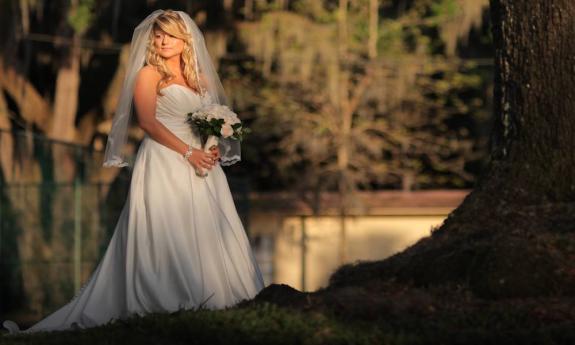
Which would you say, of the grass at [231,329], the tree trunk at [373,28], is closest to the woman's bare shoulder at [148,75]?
the grass at [231,329]

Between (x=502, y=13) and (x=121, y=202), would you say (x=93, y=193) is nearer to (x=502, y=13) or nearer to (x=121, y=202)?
(x=121, y=202)

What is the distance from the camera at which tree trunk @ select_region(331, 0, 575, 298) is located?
8.71 metres

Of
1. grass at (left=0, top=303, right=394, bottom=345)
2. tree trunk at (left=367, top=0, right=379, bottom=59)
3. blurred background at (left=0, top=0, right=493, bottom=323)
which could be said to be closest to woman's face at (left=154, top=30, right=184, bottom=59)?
grass at (left=0, top=303, right=394, bottom=345)

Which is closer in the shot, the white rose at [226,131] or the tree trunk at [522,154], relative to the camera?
the tree trunk at [522,154]

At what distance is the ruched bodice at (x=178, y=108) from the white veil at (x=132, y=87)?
0.17 metres

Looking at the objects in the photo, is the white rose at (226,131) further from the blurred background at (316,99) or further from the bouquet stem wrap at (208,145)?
the blurred background at (316,99)

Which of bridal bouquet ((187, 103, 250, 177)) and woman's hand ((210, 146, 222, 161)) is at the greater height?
bridal bouquet ((187, 103, 250, 177))

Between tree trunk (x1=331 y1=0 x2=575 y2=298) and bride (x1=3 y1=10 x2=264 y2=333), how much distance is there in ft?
2.70

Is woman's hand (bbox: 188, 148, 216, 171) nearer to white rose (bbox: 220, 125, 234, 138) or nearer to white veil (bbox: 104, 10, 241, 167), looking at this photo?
white rose (bbox: 220, 125, 234, 138)

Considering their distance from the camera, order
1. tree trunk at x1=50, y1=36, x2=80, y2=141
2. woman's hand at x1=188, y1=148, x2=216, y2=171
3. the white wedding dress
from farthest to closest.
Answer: tree trunk at x1=50, y1=36, x2=80, y2=141, woman's hand at x1=188, y1=148, x2=216, y2=171, the white wedding dress

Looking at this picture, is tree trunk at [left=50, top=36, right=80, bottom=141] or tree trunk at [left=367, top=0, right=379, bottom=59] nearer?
tree trunk at [left=50, top=36, right=80, bottom=141]

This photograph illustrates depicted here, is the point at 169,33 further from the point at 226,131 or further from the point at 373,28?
the point at 373,28

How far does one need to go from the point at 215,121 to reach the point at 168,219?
69 centimetres

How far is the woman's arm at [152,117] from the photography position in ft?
29.5
